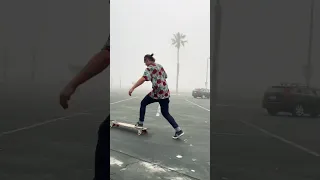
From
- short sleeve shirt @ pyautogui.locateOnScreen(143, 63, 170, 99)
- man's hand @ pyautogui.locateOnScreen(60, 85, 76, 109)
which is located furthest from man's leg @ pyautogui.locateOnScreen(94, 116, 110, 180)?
short sleeve shirt @ pyautogui.locateOnScreen(143, 63, 170, 99)

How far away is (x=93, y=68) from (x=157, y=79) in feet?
10.7

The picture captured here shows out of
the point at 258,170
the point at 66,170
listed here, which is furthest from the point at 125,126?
the point at 258,170

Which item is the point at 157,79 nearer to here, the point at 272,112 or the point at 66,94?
the point at 66,94

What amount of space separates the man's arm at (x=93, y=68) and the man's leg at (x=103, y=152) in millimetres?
459

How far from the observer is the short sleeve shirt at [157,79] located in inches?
201

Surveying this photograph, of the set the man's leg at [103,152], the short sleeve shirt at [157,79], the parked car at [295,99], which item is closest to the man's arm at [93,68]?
the man's leg at [103,152]

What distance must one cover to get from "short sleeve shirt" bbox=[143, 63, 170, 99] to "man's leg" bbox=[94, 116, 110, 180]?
2.60m

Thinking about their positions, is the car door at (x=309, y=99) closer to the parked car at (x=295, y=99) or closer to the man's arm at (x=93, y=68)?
the parked car at (x=295, y=99)

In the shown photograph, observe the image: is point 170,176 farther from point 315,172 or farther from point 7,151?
point 7,151

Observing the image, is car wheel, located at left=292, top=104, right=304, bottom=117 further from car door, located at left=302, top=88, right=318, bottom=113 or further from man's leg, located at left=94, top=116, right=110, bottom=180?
man's leg, located at left=94, top=116, right=110, bottom=180

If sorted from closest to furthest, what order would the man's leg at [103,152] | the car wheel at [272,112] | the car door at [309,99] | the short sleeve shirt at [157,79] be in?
1. the man's leg at [103,152]
2. the short sleeve shirt at [157,79]
3. the car door at [309,99]
4. the car wheel at [272,112]

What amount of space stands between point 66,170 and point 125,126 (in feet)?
10.9

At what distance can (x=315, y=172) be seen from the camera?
3967 millimetres

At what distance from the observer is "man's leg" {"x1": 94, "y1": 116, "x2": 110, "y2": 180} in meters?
2.38
